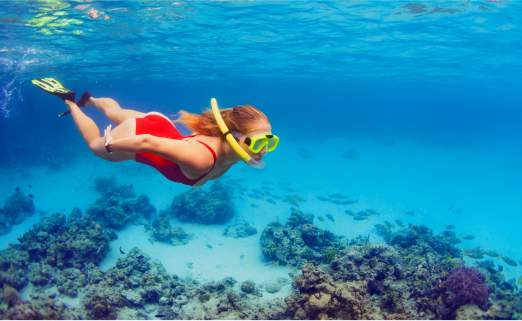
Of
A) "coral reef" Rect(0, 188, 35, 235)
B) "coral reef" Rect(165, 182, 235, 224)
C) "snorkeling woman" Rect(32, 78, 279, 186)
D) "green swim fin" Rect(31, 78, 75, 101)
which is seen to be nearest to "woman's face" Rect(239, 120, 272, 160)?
"snorkeling woman" Rect(32, 78, 279, 186)

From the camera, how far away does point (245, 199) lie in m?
19.1

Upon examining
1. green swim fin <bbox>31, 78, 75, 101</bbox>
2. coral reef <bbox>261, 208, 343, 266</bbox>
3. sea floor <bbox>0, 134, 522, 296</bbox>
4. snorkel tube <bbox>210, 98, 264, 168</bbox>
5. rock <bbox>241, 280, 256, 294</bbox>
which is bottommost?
sea floor <bbox>0, 134, 522, 296</bbox>

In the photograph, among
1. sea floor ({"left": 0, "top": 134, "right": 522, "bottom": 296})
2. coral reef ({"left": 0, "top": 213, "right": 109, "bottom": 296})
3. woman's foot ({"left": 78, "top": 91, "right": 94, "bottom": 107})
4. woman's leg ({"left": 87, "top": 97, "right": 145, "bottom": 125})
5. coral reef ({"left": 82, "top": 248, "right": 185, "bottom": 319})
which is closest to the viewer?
woman's leg ({"left": 87, "top": 97, "right": 145, "bottom": 125})

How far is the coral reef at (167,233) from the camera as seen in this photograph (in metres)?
13.1

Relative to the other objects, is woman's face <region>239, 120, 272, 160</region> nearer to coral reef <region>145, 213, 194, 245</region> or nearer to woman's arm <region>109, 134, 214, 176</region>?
woman's arm <region>109, 134, 214, 176</region>

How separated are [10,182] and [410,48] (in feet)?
101

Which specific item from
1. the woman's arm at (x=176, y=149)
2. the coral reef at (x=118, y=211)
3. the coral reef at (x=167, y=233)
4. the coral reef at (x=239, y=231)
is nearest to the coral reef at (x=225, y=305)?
the coral reef at (x=167, y=233)

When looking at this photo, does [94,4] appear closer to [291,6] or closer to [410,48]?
[291,6]

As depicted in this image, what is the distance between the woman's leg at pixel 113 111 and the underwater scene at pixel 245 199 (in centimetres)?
4

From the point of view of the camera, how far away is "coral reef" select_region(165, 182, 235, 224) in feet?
49.6

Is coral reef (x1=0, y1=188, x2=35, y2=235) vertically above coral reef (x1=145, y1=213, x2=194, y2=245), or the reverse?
coral reef (x1=145, y1=213, x2=194, y2=245)

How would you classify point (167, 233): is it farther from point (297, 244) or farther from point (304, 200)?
point (304, 200)

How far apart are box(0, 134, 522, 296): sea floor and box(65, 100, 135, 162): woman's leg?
656cm

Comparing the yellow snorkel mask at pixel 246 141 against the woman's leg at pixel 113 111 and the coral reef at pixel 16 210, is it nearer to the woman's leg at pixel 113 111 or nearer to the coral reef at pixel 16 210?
the woman's leg at pixel 113 111
